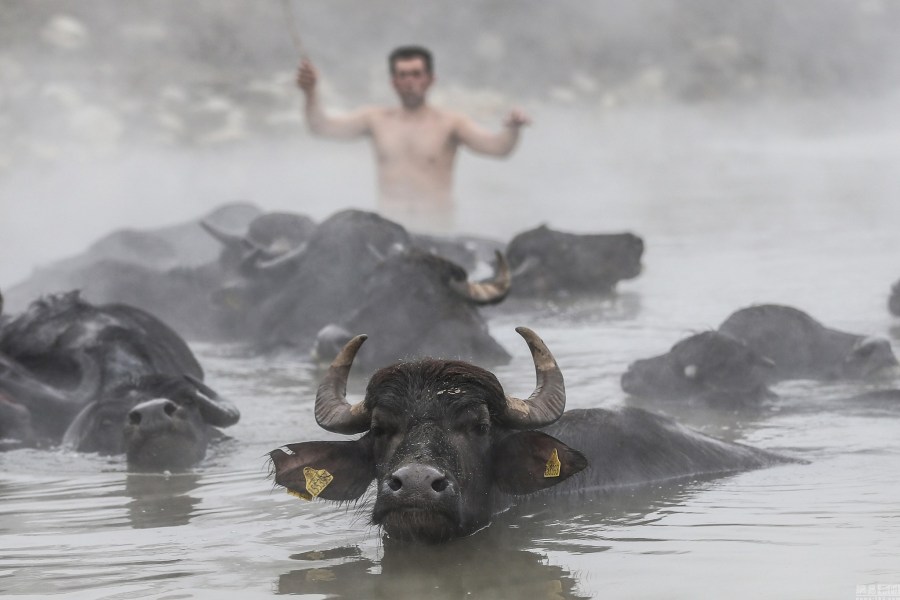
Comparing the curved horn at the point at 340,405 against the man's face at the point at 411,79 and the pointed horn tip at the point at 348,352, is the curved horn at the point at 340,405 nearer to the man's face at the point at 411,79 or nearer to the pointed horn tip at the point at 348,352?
the pointed horn tip at the point at 348,352

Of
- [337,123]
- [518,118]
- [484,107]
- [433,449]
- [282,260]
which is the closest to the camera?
[433,449]

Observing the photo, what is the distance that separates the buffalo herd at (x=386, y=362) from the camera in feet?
17.9

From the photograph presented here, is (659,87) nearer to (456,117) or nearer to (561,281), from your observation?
(456,117)

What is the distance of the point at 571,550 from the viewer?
17.4ft

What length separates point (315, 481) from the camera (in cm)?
558

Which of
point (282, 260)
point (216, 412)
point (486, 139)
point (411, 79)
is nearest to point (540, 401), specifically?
point (216, 412)

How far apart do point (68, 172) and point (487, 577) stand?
762 inches

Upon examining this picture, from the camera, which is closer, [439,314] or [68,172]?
[439,314]

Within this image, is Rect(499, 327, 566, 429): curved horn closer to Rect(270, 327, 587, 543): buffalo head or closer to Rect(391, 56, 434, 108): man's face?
Rect(270, 327, 587, 543): buffalo head

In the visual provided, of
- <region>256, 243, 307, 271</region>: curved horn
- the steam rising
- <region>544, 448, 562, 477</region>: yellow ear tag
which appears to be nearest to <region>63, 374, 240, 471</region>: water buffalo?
<region>544, 448, 562, 477</region>: yellow ear tag

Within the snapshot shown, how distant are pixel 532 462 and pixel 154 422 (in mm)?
2095

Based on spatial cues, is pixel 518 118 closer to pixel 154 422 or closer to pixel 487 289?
pixel 487 289

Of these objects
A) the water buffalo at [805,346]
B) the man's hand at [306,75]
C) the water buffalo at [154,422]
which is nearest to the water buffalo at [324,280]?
the man's hand at [306,75]

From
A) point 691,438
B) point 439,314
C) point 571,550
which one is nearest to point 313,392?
point 439,314
